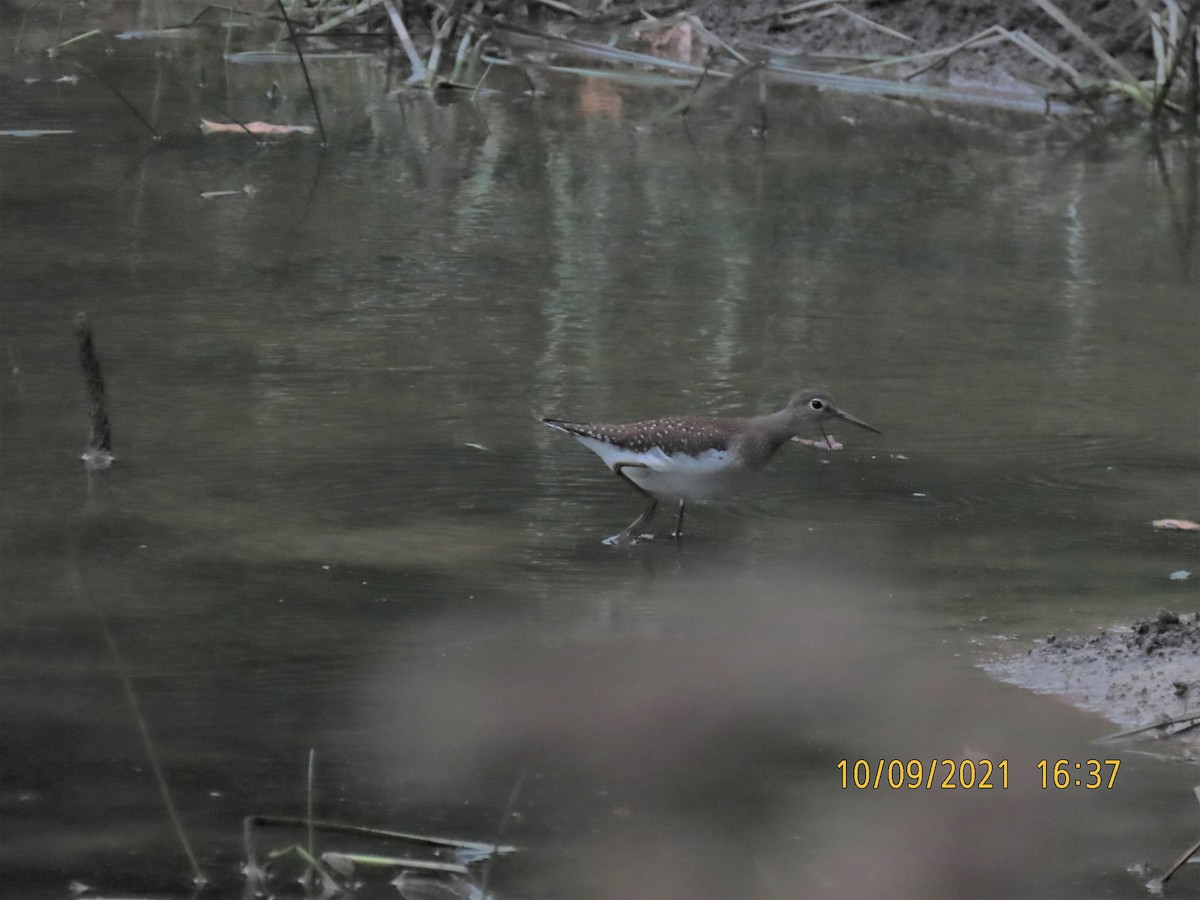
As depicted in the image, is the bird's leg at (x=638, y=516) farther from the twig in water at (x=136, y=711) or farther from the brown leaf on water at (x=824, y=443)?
the twig in water at (x=136, y=711)

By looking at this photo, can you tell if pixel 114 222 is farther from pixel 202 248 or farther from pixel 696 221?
pixel 696 221

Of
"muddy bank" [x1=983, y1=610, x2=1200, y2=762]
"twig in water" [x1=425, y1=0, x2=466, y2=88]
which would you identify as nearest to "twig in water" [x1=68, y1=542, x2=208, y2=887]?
"muddy bank" [x1=983, y1=610, x2=1200, y2=762]

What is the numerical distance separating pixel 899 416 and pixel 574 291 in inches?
81.1

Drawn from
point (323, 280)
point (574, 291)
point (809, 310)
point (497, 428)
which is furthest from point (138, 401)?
point (809, 310)

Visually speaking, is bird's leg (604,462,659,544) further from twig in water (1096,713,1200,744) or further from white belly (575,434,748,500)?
twig in water (1096,713,1200,744)

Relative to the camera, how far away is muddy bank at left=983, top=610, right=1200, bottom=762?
17.9ft

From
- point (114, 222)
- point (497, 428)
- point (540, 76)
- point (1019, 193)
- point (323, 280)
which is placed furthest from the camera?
point (540, 76)

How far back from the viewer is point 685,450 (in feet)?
22.5

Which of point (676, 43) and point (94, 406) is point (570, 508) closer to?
point (94, 406)

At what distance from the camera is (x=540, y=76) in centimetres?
1591

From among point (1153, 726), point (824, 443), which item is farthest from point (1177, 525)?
point (1153, 726)
